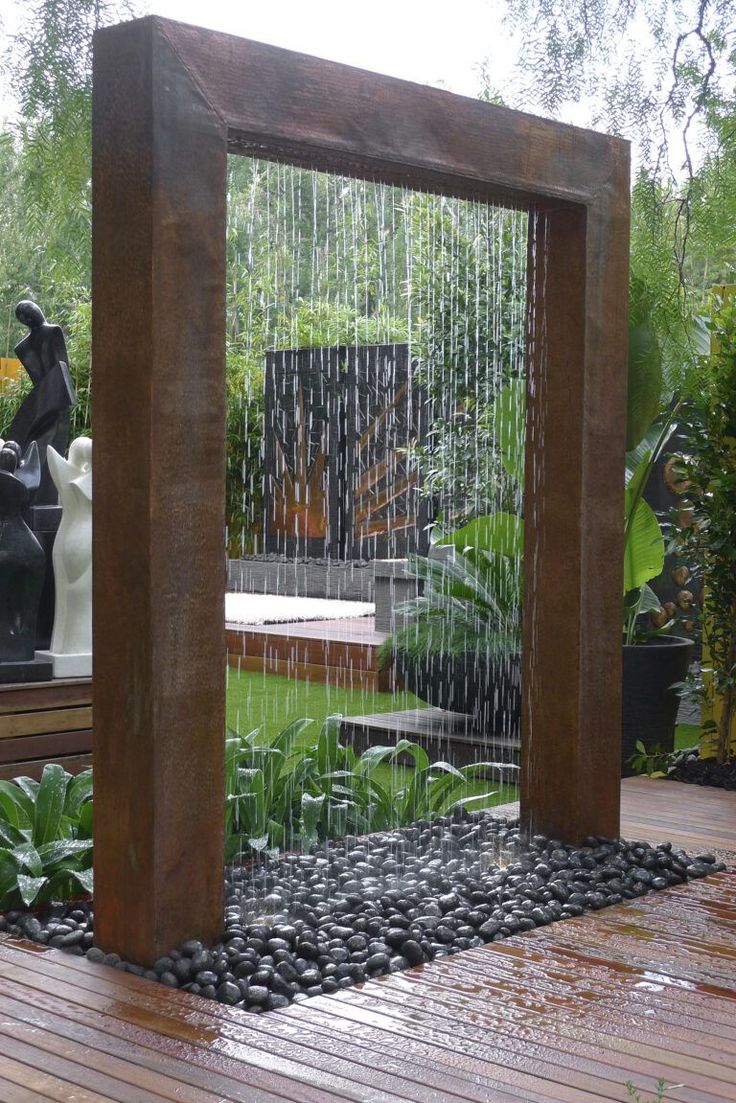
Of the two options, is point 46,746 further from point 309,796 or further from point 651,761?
point 651,761

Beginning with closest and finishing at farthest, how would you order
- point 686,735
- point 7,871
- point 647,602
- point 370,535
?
point 7,871, point 647,602, point 686,735, point 370,535

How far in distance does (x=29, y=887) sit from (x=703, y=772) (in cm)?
319

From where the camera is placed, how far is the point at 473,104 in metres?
3.59

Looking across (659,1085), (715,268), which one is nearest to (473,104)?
(659,1085)

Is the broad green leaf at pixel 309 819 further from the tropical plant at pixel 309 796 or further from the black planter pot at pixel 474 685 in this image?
the black planter pot at pixel 474 685

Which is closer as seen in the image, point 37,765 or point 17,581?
point 37,765

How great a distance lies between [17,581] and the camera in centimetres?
582

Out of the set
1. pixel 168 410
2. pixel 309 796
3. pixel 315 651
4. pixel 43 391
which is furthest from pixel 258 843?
pixel 315 651

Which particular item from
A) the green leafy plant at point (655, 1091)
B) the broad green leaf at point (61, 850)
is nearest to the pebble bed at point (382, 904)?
the broad green leaf at point (61, 850)

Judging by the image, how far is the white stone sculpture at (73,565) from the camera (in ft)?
19.8

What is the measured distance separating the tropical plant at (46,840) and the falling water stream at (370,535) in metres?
0.44

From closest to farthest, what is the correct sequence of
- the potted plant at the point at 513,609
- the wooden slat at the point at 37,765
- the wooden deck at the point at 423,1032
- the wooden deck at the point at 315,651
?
Answer: the wooden deck at the point at 423,1032, the wooden slat at the point at 37,765, the potted plant at the point at 513,609, the wooden deck at the point at 315,651

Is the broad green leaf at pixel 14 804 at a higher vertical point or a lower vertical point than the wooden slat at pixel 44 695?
lower

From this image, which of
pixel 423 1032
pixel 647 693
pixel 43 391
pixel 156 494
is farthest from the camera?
pixel 43 391
